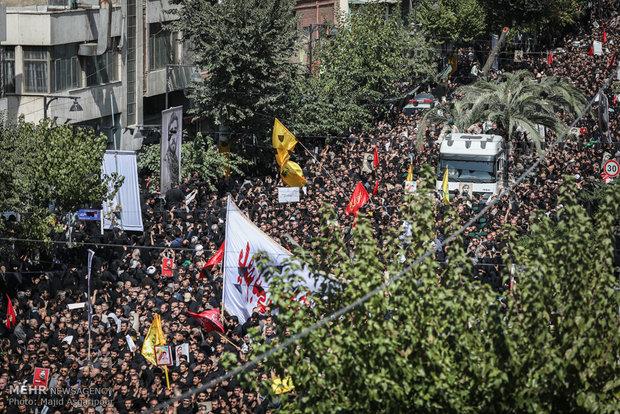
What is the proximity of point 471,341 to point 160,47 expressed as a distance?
100 feet

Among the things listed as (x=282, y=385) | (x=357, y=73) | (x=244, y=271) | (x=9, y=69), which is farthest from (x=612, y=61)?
(x=282, y=385)

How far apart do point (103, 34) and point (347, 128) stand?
9136 mm

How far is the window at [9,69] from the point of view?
97.1ft

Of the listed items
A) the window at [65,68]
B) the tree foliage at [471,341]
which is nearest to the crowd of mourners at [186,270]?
the tree foliage at [471,341]

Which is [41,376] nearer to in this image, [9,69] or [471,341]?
[471,341]

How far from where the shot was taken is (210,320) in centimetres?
1619

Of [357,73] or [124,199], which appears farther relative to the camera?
[357,73]

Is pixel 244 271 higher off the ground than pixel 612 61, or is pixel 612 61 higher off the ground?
pixel 612 61

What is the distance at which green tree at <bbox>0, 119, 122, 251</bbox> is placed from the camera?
68.6 feet

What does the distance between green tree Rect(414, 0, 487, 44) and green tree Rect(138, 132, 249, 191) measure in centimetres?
2010

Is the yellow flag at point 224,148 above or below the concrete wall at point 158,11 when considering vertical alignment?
below

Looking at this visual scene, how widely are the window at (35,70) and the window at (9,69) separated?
1.23ft

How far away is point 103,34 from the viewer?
32188 mm

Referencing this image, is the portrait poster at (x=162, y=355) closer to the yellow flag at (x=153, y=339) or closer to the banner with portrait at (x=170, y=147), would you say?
the yellow flag at (x=153, y=339)
